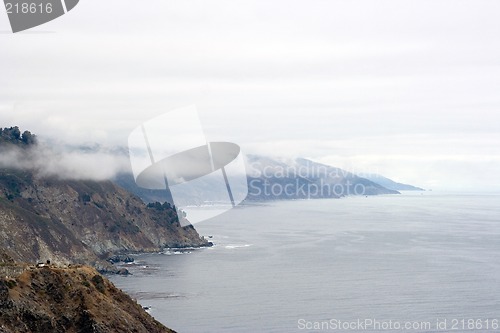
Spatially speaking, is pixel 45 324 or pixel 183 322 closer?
pixel 45 324

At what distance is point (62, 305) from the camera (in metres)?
82.1

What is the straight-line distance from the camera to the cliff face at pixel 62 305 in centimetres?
7769

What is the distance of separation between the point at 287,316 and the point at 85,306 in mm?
66024

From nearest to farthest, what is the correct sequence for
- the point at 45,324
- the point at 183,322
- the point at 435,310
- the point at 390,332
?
1. the point at 45,324
2. the point at 390,332
3. the point at 183,322
4. the point at 435,310

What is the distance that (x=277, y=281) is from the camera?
184m

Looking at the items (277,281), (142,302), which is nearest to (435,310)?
(277,281)

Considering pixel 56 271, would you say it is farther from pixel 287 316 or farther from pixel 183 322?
pixel 287 316

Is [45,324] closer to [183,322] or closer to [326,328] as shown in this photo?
[183,322]

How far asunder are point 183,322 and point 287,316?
22.0 metres

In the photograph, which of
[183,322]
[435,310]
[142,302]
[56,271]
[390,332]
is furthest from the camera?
[142,302]

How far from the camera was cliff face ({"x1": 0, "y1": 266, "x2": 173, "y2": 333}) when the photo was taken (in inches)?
3059

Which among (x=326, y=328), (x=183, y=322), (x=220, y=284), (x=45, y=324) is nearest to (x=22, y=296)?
(x=45, y=324)

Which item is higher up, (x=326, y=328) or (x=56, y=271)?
(x=56, y=271)

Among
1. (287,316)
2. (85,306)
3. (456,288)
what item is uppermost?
(85,306)
